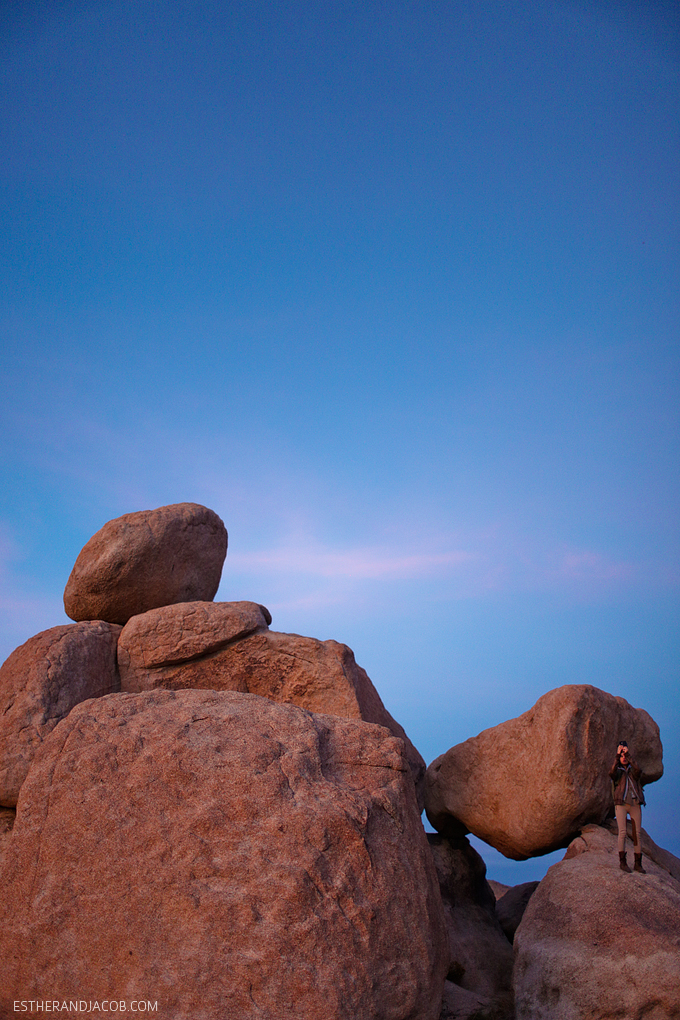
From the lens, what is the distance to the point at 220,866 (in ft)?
26.0

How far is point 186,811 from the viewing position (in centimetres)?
828

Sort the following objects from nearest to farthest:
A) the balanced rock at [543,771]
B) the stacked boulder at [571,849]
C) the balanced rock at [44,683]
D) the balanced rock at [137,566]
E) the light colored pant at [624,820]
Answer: the stacked boulder at [571,849]
the balanced rock at [44,683]
the light colored pant at [624,820]
the balanced rock at [543,771]
the balanced rock at [137,566]

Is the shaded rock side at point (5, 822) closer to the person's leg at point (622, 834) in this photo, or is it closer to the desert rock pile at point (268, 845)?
the desert rock pile at point (268, 845)

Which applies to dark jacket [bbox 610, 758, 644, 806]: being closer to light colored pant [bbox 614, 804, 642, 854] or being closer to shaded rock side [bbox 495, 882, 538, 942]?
light colored pant [bbox 614, 804, 642, 854]

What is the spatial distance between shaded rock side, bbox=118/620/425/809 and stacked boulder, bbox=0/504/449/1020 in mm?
2541

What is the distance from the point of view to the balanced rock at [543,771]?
12.3m

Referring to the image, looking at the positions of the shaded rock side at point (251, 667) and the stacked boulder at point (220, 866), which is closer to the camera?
the stacked boulder at point (220, 866)

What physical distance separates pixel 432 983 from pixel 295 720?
351 cm

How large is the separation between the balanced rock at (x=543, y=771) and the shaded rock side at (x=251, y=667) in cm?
279

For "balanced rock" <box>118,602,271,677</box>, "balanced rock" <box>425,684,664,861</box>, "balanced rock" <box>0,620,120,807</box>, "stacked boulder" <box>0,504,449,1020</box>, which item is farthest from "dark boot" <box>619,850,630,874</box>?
"balanced rock" <box>0,620,120,807</box>

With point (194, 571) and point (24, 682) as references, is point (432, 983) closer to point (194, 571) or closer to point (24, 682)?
point (24, 682)

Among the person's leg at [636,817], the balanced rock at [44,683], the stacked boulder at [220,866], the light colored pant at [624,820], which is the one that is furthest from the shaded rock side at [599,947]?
the balanced rock at [44,683]

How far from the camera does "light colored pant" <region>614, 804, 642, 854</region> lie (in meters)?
11.1

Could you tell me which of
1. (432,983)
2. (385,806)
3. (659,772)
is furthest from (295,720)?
(659,772)
